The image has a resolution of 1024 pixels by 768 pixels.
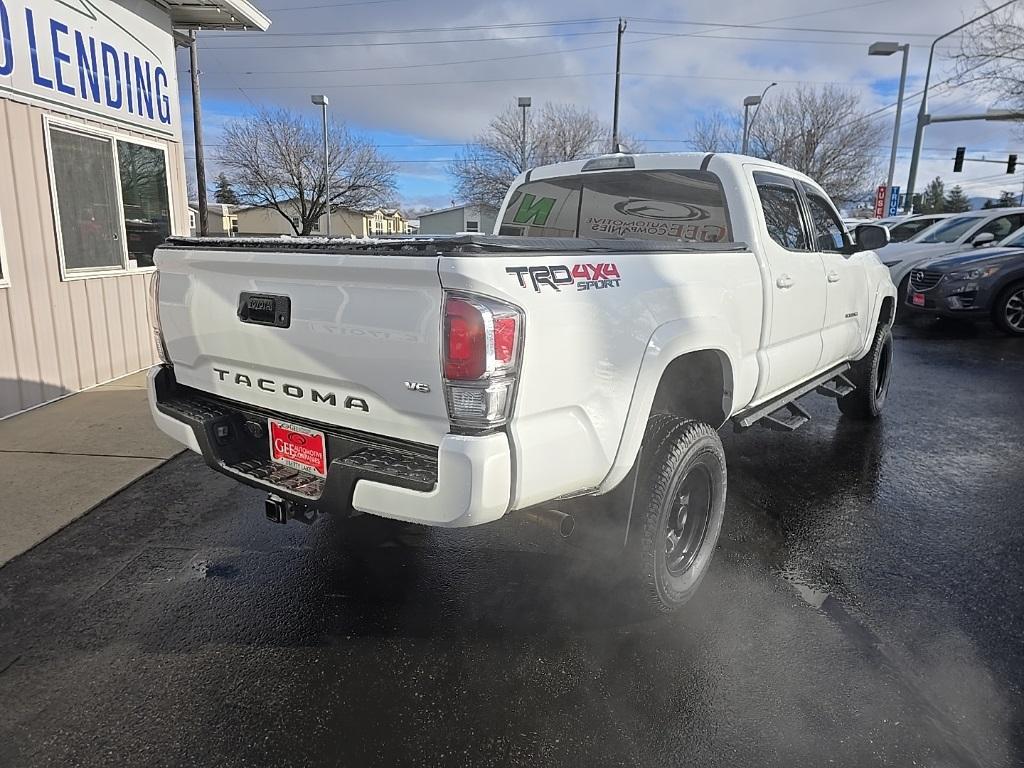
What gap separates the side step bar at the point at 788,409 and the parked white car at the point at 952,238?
8.89 metres

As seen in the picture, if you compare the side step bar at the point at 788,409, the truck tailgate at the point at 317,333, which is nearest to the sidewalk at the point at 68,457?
the truck tailgate at the point at 317,333

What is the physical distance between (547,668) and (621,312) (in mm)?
1434

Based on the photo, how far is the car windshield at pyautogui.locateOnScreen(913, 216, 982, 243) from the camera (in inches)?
547

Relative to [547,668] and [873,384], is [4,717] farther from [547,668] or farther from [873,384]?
[873,384]

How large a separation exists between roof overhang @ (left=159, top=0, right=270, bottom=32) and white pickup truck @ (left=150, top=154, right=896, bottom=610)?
20.6ft

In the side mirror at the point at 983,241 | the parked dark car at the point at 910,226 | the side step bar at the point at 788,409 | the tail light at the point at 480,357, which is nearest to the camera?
the tail light at the point at 480,357

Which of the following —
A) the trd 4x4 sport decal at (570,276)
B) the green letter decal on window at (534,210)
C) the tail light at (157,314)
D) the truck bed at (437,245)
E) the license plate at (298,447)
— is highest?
the green letter decal on window at (534,210)

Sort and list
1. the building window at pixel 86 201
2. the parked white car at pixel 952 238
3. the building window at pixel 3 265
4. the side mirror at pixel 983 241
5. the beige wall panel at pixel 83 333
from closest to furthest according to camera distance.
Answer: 1. the building window at pixel 3 265
2. the building window at pixel 86 201
3. the beige wall panel at pixel 83 333
4. the side mirror at pixel 983 241
5. the parked white car at pixel 952 238

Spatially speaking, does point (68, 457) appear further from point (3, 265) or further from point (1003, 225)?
point (1003, 225)

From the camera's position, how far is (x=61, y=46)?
6.25m

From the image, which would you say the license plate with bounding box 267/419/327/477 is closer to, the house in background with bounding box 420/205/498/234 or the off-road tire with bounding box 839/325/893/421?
the off-road tire with bounding box 839/325/893/421

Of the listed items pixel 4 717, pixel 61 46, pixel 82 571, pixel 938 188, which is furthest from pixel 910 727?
pixel 938 188

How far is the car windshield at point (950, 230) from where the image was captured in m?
13.9

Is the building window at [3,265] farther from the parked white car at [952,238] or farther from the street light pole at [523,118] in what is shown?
the street light pole at [523,118]
